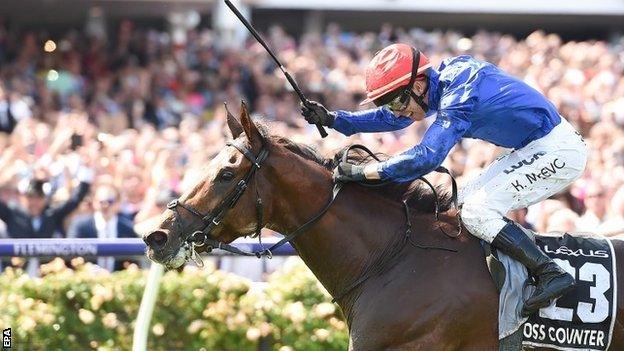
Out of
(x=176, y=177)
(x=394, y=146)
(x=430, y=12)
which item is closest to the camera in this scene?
(x=176, y=177)

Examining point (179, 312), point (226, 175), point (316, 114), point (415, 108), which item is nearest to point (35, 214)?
point (179, 312)

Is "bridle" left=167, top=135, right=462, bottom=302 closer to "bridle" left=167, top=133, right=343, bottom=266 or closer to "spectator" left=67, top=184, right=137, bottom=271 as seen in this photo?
"bridle" left=167, top=133, right=343, bottom=266

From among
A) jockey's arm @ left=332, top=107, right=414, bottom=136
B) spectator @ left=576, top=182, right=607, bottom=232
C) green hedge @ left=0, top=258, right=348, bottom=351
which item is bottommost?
spectator @ left=576, top=182, right=607, bottom=232

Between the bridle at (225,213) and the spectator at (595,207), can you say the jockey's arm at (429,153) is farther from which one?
the spectator at (595,207)

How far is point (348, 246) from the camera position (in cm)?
515

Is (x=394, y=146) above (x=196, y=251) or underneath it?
underneath

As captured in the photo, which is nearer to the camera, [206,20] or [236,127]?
[236,127]

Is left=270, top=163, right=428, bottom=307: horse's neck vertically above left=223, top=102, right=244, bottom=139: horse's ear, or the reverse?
left=223, top=102, right=244, bottom=139: horse's ear

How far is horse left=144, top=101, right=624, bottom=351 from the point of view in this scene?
4.95m

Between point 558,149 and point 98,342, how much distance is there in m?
3.02

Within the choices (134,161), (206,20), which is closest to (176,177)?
(134,161)

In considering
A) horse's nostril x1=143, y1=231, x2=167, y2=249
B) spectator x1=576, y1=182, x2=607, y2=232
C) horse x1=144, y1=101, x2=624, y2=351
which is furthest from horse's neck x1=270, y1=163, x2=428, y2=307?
spectator x1=576, y1=182, x2=607, y2=232

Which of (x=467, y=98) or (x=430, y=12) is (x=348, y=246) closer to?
(x=467, y=98)

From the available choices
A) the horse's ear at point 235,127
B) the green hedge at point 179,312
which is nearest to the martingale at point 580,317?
the horse's ear at point 235,127
